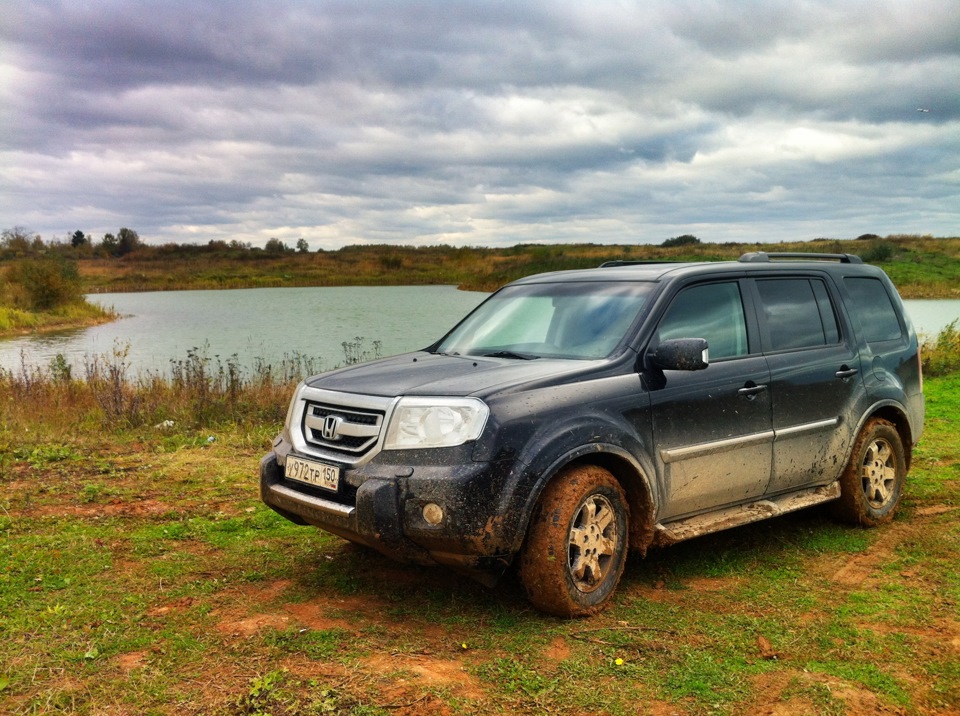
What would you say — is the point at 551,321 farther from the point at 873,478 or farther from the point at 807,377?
the point at 873,478

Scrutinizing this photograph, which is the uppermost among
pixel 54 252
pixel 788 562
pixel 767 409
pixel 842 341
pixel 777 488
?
pixel 54 252

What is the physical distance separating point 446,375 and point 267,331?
21.5m

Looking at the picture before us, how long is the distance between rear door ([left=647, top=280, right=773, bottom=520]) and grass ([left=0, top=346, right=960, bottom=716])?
1.93 ft

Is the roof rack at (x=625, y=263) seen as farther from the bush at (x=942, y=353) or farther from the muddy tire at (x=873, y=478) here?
the bush at (x=942, y=353)

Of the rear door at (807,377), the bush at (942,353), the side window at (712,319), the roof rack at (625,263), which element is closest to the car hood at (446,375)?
the side window at (712,319)

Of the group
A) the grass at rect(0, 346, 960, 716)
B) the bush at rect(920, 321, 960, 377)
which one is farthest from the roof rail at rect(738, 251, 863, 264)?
the bush at rect(920, 321, 960, 377)

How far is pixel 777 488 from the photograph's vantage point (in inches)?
213

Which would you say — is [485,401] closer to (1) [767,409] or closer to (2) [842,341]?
(1) [767,409]

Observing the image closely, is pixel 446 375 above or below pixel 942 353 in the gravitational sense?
above

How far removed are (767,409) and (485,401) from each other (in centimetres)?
221

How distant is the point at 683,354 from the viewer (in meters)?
4.49

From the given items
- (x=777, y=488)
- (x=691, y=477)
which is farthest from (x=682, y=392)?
(x=777, y=488)

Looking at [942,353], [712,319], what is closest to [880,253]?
[942,353]

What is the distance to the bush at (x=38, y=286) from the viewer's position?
116 feet
